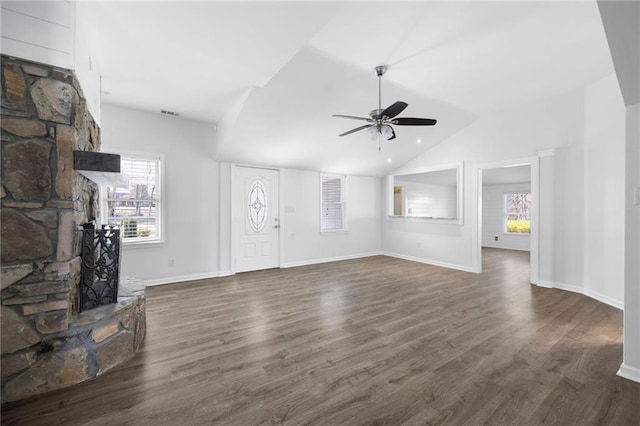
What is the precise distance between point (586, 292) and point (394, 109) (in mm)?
4139

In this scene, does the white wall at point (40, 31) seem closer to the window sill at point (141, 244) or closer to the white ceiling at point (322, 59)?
the white ceiling at point (322, 59)

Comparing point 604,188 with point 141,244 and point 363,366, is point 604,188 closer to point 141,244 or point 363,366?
point 363,366

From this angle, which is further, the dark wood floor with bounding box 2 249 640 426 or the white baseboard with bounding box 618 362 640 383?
the white baseboard with bounding box 618 362 640 383

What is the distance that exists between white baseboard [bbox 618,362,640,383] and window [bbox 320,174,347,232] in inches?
209

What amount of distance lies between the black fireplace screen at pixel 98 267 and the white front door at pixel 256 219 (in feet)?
9.70

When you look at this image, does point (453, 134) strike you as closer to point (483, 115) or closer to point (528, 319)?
point (483, 115)

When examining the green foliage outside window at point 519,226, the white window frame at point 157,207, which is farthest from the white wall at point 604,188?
the white window frame at point 157,207

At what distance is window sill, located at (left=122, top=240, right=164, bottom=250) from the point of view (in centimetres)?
→ 454

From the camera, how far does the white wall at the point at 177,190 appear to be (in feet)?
14.9

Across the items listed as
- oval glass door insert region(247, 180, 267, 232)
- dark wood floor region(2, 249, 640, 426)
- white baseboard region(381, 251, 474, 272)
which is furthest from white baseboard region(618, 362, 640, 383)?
oval glass door insert region(247, 180, 267, 232)

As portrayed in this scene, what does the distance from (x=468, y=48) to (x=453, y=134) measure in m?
3.09

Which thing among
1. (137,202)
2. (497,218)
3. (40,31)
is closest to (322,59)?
(40,31)

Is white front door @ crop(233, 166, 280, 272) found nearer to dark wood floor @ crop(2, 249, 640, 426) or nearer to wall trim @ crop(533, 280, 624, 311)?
dark wood floor @ crop(2, 249, 640, 426)

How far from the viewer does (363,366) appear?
7.57 ft
